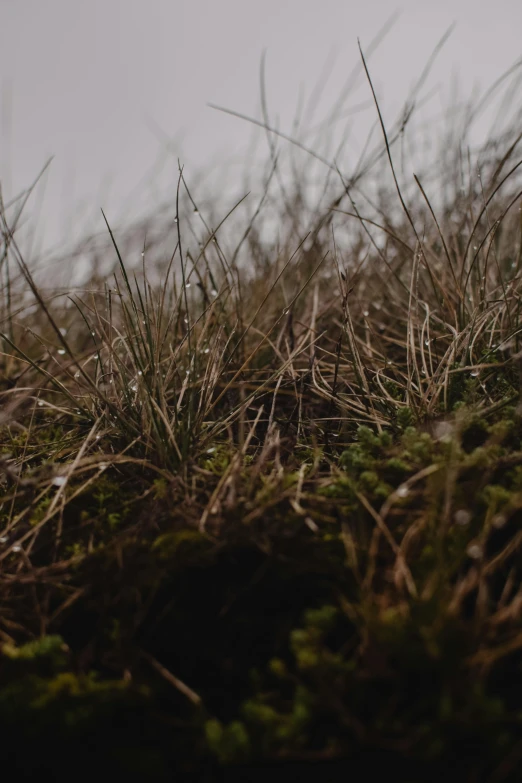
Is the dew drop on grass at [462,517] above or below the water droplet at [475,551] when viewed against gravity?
above

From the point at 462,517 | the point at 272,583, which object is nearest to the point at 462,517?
the point at 462,517

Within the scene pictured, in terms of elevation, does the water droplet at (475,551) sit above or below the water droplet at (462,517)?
below

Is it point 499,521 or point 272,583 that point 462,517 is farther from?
point 272,583

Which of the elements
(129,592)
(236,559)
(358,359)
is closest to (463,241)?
(358,359)

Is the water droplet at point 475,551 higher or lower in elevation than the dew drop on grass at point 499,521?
lower

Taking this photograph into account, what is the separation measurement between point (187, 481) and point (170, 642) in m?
0.38

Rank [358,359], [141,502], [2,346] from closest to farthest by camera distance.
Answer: [141,502] → [358,359] → [2,346]

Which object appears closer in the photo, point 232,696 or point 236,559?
point 232,696

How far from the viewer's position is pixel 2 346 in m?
2.02

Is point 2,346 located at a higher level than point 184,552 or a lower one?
higher

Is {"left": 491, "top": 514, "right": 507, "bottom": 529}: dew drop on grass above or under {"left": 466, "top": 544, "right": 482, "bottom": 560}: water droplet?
above

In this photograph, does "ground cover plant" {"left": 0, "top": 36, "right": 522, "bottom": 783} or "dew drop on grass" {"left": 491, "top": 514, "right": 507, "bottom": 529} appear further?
"dew drop on grass" {"left": 491, "top": 514, "right": 507, "bottom": 529}

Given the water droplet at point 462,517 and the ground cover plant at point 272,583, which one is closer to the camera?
the ground cover plant at point 272,583

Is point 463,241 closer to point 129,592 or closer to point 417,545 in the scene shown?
point 417,545
